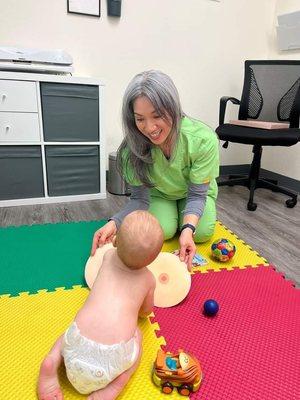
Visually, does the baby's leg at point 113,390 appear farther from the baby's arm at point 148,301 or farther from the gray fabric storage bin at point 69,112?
the gray fabric storage bin at point 69,112

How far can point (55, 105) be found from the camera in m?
1.83

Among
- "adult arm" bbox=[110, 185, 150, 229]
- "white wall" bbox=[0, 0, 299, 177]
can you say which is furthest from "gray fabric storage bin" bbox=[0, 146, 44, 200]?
"adult arm" bbox=[110, 185, 150, 229]

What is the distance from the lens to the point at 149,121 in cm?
97

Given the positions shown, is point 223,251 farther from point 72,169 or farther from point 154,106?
point 72,169

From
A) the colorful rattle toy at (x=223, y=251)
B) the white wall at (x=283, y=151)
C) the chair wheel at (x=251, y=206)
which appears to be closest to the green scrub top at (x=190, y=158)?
the colorful rattle toy at (x=223, y=251)

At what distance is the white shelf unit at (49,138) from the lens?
1771 millimetres

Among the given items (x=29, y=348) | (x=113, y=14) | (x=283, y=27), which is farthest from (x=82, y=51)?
(x=29, y=348)

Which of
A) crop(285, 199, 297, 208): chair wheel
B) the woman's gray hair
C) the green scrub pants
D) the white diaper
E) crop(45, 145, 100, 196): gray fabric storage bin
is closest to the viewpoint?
the white diaper

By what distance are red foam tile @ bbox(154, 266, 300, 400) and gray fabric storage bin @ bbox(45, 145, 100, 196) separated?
112 centimetres

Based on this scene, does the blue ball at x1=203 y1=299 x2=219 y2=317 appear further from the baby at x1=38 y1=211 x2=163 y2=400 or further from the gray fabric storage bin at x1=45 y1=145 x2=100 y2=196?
the gray fabric storage bin at x1=45 y1=145 x2=100 y2=196

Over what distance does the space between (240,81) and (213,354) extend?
236cm

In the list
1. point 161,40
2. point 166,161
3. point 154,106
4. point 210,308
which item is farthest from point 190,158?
point 161,40

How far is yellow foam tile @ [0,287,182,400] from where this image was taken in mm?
735

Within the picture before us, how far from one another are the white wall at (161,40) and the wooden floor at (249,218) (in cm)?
58
